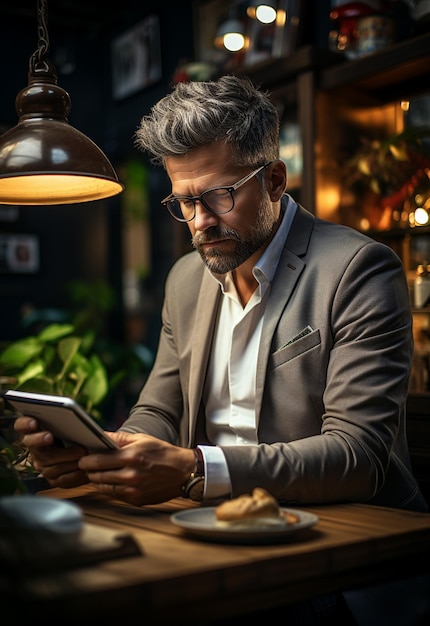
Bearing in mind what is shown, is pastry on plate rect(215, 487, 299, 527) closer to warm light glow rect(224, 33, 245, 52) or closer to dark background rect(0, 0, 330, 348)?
warm light glow rect(224, 33, 245, 52)

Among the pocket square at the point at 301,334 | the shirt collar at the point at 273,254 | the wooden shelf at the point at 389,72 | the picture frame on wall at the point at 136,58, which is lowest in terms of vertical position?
the pocket square at the point at 301,334

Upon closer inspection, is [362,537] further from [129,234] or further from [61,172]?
[129,234]

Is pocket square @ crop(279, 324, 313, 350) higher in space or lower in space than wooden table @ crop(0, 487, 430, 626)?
higher

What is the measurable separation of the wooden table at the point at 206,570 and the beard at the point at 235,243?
2.46 ft

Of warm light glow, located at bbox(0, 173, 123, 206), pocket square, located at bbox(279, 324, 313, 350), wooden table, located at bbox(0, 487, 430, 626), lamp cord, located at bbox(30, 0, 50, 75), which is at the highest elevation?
lamp cord, located at bbox(30, 0, 50, 75)

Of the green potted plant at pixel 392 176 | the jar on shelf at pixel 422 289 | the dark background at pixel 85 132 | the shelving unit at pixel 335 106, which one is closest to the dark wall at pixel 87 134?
the dark background at pixel 85 132

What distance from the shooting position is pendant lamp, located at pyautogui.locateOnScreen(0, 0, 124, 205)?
194 centimetres

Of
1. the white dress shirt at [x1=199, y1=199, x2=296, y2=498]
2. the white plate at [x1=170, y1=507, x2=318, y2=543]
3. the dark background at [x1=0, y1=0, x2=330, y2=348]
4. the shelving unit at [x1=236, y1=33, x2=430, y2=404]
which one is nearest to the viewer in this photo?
the white plate at [x1=170, y1=507, x2=318, y2=543]

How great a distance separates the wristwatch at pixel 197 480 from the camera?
1.63 meters

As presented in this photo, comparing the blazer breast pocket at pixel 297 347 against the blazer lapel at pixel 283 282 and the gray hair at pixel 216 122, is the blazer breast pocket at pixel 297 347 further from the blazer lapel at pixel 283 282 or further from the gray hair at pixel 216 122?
the gray hair at pixel 216 122

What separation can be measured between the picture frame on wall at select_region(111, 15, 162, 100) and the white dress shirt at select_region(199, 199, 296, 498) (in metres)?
3.22

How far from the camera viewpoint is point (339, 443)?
1747 mm

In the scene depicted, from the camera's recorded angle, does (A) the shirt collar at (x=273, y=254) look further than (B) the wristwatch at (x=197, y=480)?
Yes

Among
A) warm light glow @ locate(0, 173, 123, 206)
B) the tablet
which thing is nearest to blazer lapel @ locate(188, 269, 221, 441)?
warm light glow @ locate(0, 173, 123, 206)
